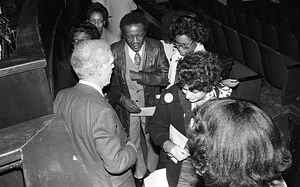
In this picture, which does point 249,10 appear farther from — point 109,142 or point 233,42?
point 109,142

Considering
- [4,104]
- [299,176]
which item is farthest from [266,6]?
[4,104]

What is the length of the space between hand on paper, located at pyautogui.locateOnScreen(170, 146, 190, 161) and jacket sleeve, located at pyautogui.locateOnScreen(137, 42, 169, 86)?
2.78ft

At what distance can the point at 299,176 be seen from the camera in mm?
1478

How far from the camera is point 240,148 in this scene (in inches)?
41.1

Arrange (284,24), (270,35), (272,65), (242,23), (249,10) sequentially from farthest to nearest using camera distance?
(249,10), (242,23), (284,24), (270,35), (272,65)

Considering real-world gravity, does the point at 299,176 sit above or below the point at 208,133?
below

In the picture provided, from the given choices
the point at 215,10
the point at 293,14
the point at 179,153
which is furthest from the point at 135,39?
the point at 293,14

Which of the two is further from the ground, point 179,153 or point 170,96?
point 170,96

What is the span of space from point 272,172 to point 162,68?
1.76 m

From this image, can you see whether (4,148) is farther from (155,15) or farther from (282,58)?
(282,58)

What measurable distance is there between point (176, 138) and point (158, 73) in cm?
86

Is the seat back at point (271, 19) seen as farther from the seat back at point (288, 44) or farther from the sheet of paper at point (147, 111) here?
the sheet of paper at point (147, 111)

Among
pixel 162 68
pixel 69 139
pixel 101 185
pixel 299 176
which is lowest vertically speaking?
pixel 101 185

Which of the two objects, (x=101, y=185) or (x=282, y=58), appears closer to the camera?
(x=101, y=185)
